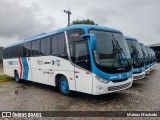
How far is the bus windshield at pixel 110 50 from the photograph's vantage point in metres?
6.90

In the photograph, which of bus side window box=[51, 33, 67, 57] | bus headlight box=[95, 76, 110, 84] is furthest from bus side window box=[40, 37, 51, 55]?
bus headlight box=[95, 76, 110, 84]

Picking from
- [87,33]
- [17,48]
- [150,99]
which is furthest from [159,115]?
[17,48]

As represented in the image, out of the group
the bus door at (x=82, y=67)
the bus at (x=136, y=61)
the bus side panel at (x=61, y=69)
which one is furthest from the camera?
the bus at (x=136, y=61)

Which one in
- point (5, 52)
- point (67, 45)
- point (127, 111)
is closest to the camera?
point (127, 111)

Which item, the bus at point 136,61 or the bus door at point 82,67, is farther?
the bus at point 136,61

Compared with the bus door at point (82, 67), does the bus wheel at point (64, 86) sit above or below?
below

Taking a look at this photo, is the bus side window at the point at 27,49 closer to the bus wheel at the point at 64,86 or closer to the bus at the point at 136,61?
the bus wheel at the point at 64,86

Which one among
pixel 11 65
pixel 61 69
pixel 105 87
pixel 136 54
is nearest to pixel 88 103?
pixel 105 87

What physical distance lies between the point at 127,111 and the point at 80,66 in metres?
2.45

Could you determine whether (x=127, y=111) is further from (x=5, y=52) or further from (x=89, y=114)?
(x=5, y=52)

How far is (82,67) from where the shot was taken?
729cm

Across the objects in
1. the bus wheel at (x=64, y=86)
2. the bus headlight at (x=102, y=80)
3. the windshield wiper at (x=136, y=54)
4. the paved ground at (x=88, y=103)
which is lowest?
the paved ground at (x=88, y=103)

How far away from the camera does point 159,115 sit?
18.9 feet

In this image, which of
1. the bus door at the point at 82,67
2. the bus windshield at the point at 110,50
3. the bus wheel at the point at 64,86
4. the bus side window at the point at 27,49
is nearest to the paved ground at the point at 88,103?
the bus wheel at the point at 64,86
